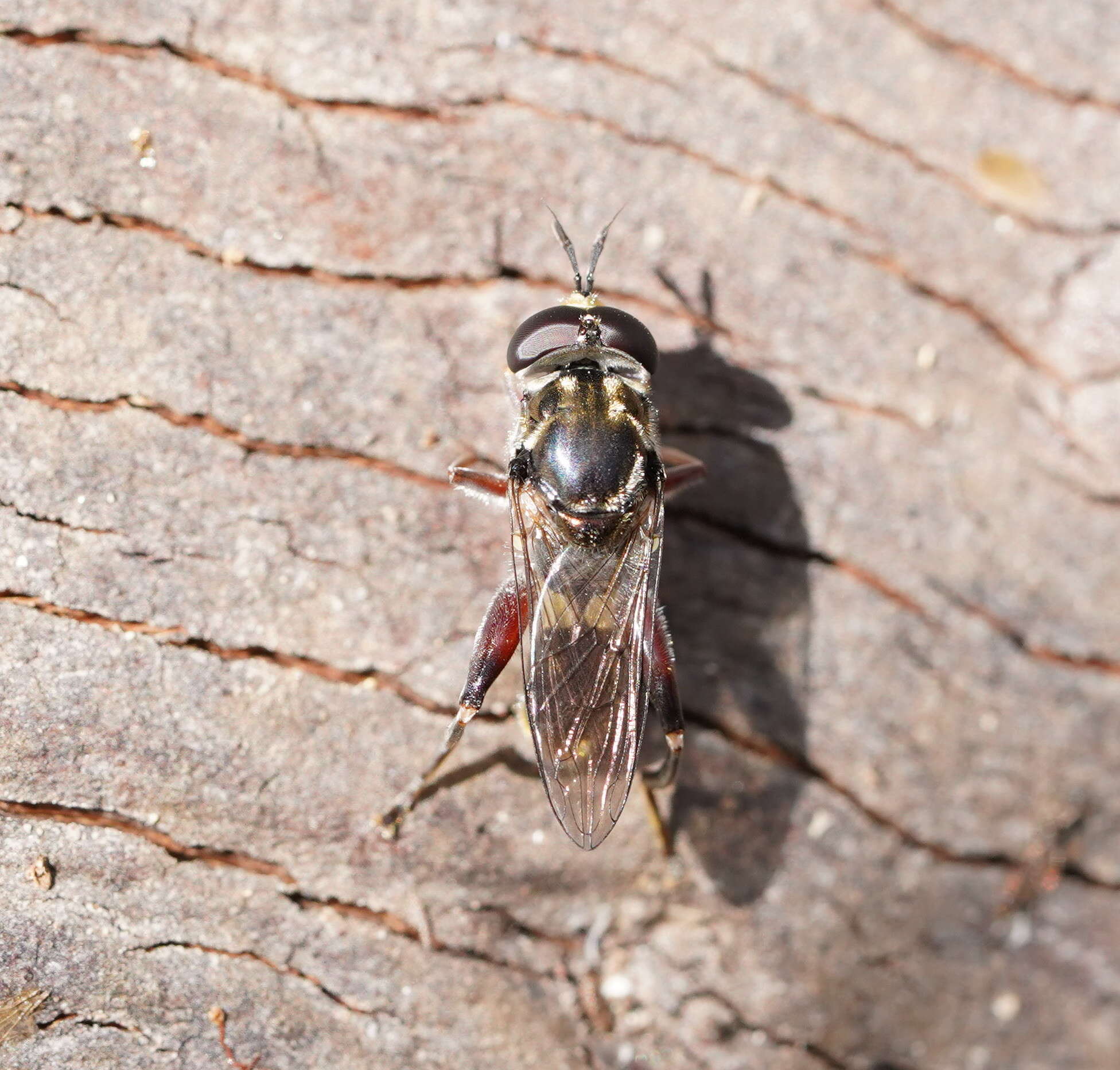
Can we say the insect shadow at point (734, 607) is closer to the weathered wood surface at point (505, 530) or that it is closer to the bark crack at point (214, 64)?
the weathered wood surface at point (505, 530)

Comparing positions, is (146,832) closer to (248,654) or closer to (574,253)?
(248,654)

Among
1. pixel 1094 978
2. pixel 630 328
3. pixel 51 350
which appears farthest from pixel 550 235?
pixel 1094 978

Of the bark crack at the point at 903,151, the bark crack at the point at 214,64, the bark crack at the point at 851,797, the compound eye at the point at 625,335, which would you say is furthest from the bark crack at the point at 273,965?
the bark crack at the point at 903,151

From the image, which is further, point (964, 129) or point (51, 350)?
point (964, 129)

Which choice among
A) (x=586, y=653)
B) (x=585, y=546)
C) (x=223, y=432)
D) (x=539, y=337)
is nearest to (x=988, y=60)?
(x=539, y=337)

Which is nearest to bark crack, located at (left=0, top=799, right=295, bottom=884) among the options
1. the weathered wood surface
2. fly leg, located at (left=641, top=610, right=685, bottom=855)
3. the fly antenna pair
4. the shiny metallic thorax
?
the weathered wood surface

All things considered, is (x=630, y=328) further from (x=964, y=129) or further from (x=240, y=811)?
(x=240, y=811)
